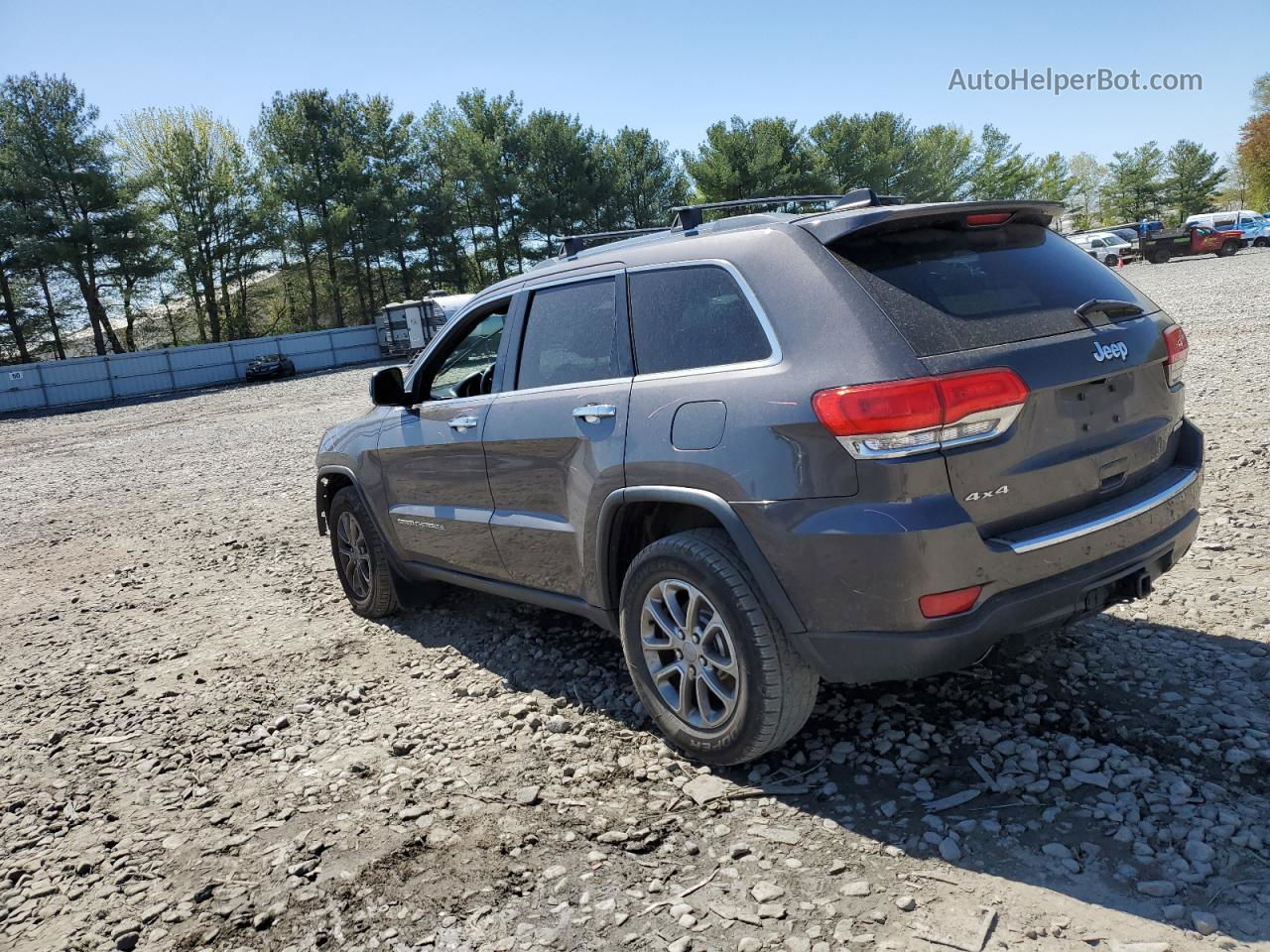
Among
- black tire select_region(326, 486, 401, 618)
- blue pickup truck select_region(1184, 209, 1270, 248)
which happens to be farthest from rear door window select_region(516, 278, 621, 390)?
blue pickup truck select_region(1184, 209, 1270, 248)

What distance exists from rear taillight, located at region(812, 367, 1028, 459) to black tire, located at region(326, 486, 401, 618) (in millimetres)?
3349

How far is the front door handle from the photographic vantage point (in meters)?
3.50

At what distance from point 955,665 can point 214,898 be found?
2.46 m

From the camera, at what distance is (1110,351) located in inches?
121

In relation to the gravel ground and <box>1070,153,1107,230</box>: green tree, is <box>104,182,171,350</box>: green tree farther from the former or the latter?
<box>1070,153,1107,230</box>: green tree

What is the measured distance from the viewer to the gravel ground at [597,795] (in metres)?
2.60

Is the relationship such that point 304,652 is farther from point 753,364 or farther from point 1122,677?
point 1122,677

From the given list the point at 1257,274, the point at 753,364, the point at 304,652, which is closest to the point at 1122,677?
the point at 753,364

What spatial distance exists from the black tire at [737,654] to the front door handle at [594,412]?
54 centimetres

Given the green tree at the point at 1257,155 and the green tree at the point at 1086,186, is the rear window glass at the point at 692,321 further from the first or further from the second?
the green tree at the point at 1086,186

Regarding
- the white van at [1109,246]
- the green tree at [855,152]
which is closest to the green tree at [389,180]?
the green tree at [855,152]

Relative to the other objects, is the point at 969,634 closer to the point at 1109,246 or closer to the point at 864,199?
the point at 864,199

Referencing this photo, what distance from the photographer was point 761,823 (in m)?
3.04

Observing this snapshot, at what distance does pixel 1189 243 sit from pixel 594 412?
47.2 m
